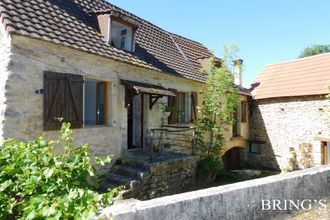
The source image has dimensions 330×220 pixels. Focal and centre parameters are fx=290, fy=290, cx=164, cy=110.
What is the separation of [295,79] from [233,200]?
1530 cm

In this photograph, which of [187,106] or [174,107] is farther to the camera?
[187,106]

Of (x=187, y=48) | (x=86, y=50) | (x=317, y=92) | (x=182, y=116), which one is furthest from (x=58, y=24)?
(x=317, y=92)

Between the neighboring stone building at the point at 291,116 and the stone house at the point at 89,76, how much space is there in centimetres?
586

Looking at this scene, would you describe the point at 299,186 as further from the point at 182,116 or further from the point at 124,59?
the point at 182,116

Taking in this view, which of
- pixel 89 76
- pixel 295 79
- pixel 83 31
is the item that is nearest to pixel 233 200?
pixel 89 76

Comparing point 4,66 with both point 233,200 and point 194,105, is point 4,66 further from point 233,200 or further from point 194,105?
point 194,105

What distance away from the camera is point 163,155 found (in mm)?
10422

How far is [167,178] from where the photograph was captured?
31.5 ft

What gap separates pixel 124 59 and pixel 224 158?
36.2 ft

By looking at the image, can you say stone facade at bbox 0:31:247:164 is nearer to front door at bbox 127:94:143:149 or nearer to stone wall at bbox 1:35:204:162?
stone wall at bbox 1:35:204:162

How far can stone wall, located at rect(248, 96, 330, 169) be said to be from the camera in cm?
1530

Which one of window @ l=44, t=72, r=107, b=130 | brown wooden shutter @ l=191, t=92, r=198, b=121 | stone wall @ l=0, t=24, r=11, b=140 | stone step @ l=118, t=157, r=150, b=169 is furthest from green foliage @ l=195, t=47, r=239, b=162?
stone wall @ l=0, t=24, r=11, b=140

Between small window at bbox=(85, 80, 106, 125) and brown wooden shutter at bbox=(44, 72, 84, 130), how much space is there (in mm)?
1338

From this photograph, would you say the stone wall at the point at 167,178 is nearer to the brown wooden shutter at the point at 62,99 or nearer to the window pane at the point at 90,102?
the brown wooden shutter at the point at 62,99
